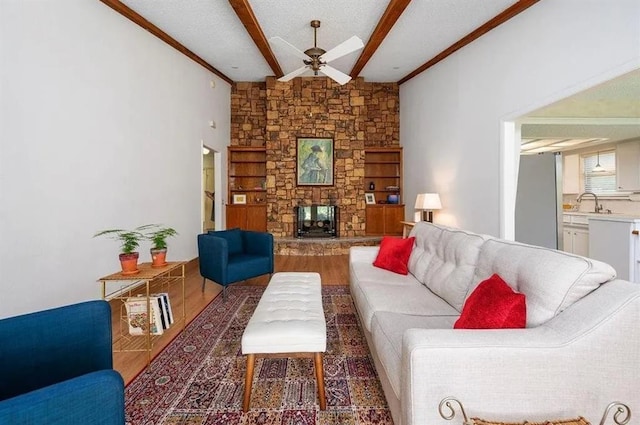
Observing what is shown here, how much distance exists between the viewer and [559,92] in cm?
270

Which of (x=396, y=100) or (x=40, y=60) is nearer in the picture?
(x=40, y=60)

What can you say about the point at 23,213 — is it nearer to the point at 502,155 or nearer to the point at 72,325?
the point at 72,325

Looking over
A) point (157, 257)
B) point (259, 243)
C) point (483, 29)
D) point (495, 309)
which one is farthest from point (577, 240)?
point (157, 257)

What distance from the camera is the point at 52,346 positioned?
1146 mm

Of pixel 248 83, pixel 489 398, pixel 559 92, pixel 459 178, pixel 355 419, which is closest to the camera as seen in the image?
pixel 489 398

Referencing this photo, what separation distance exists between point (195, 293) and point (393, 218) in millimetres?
4399

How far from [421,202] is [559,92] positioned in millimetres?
2382

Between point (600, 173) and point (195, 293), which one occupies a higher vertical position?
point (600, 173)

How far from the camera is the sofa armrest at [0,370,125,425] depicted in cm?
71

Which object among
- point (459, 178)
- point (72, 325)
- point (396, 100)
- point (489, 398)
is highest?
point (396, 100)

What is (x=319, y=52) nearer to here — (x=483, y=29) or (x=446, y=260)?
(x=483, y=29)

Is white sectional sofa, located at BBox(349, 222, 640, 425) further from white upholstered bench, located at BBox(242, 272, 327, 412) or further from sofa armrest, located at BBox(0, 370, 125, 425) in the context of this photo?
sofa armrest, located at BBox(0, 370, 125, 425)

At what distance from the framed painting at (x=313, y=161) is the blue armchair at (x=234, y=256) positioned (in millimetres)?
2495

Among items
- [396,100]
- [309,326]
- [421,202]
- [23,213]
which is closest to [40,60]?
[23,213]
